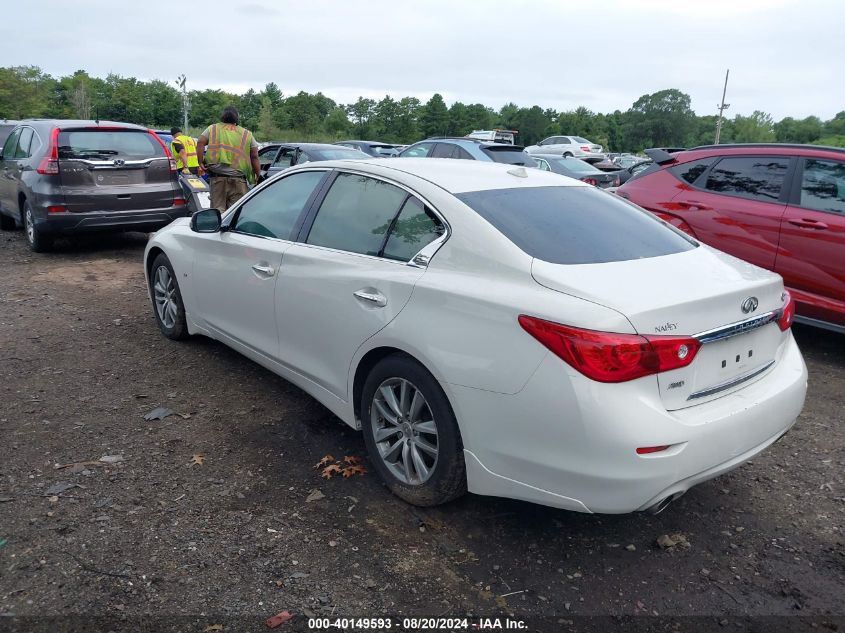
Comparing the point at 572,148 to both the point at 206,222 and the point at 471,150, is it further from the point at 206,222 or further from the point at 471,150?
the point at 206,222

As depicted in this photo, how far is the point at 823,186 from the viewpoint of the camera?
5.67m

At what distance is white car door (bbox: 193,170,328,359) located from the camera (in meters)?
4.20

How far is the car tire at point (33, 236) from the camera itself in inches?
363

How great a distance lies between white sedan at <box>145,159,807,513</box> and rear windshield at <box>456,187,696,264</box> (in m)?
0.01

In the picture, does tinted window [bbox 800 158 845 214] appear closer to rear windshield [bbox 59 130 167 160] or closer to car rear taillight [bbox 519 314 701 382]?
car rear taillight [bbox 519 314 701 382]

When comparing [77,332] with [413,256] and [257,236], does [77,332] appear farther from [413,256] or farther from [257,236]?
[413,256]

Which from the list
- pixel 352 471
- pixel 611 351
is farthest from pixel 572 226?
pixel 352 471

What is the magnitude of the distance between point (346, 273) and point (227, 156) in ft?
18.4

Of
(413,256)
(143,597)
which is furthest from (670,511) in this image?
(143,597)

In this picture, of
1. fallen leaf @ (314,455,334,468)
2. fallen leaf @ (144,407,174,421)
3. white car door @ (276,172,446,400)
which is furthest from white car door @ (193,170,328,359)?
fallen leaf @ (314,455,334,468)

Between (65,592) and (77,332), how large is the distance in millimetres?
3874

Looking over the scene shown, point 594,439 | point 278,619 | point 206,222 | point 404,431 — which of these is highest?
point 206,222

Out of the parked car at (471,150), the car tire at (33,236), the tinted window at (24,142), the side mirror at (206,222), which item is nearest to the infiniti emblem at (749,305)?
the side mirror at (206,222)

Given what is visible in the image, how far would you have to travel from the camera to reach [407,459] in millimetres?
3359
